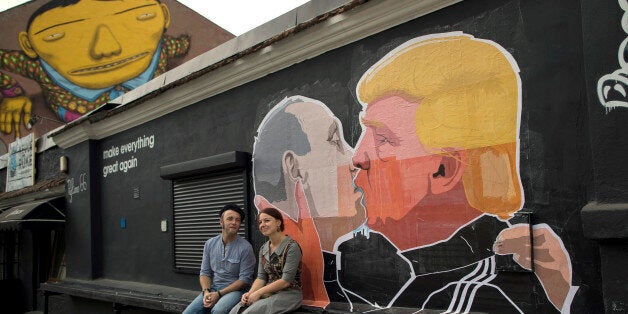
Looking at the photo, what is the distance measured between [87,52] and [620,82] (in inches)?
792

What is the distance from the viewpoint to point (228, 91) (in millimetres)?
5926

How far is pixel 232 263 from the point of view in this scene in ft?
15.9

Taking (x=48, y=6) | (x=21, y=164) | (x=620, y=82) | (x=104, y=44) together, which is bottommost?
(x=620, y=82)

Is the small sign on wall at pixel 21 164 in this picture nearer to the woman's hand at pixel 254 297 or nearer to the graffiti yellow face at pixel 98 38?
the graffiti yellow face at pixel 98 38

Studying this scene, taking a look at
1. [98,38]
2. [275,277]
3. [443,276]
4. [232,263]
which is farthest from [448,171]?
[98,38]

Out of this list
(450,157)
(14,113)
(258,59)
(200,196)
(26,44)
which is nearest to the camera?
(450,157)

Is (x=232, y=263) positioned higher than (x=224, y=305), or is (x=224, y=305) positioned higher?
(x=232, y=263)

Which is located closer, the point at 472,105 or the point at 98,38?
the point at 472,105

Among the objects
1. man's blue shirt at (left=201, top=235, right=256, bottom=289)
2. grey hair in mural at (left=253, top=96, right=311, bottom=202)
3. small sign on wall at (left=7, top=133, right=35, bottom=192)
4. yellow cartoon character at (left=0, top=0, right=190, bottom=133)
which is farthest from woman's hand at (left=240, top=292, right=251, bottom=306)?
yellow cartoon character at (left=0, top=0, right=190, bottom=133)

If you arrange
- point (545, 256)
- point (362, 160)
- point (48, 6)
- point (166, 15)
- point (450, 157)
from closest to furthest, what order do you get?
point (545, 256) → point (450, 157) → point (362, 160) → point (48, 6) → point (166, 15)

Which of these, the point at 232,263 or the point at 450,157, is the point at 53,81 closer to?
the point at 232,263

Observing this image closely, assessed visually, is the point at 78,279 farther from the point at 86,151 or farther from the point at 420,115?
the point at 420,115

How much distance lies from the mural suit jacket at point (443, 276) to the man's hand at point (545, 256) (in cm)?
5

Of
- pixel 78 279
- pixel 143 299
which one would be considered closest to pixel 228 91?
pixel 143 299
